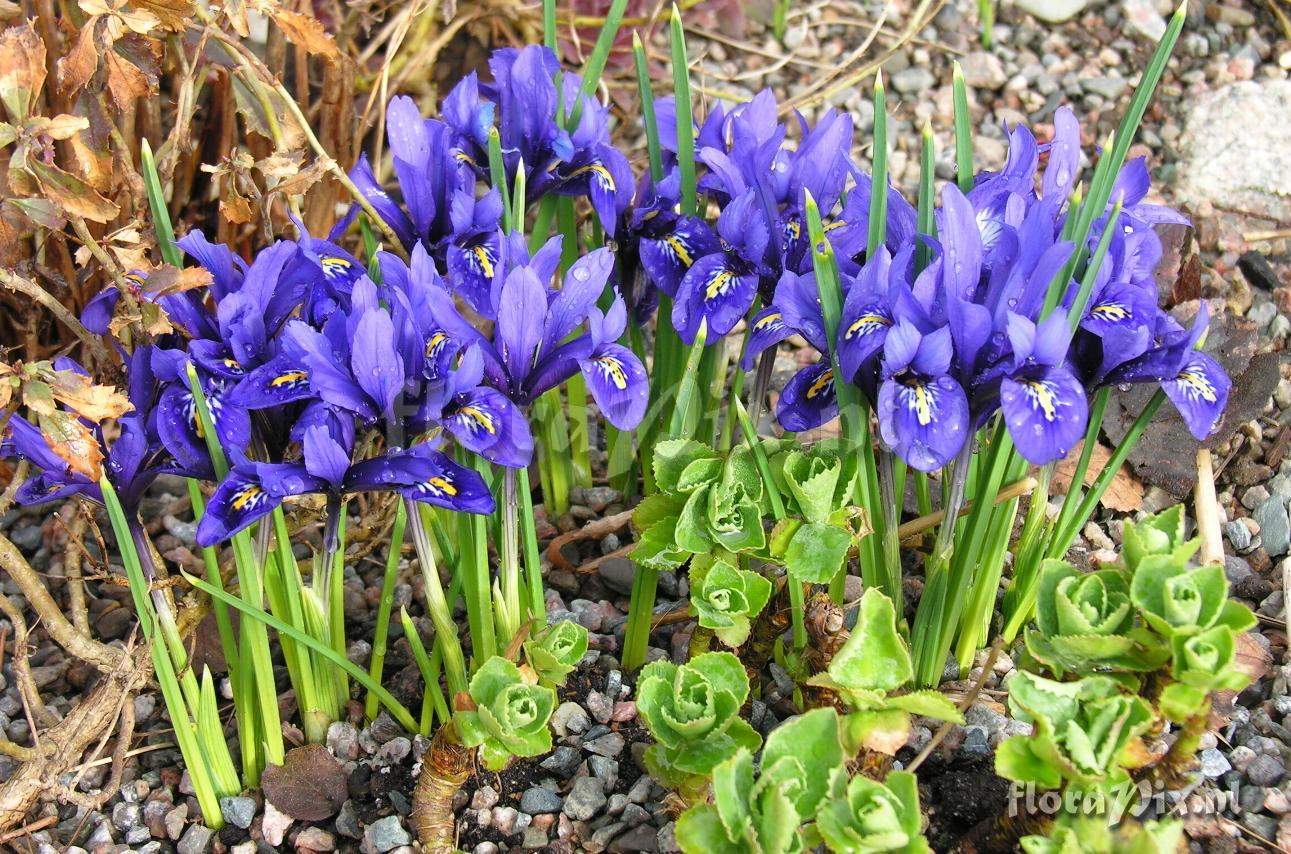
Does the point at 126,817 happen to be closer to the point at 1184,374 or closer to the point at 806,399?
the point at 806,399

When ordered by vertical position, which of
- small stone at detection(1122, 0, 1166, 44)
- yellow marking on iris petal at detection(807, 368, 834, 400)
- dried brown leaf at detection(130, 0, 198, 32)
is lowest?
small stone at detection(1122, 0, 1166, 44)

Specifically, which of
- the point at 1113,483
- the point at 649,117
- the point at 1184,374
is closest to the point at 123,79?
the point at 649,117

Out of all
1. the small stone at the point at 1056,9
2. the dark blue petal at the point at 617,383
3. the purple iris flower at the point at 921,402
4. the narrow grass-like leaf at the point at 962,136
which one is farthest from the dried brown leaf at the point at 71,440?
the small stone at the point at 1056,9

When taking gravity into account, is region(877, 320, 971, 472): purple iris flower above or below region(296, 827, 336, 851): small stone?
above

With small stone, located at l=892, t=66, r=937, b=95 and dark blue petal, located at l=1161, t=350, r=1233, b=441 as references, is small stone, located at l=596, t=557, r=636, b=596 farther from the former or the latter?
small stone, located at l=892, t=66, r=937, b=95

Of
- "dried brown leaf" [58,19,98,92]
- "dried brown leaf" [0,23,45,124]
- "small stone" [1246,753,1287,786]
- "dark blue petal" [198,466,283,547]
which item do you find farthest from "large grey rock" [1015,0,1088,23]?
"dark blue petal" [198,466,283,547]

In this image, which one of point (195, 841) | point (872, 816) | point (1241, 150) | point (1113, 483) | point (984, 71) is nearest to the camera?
point (872, 816)
